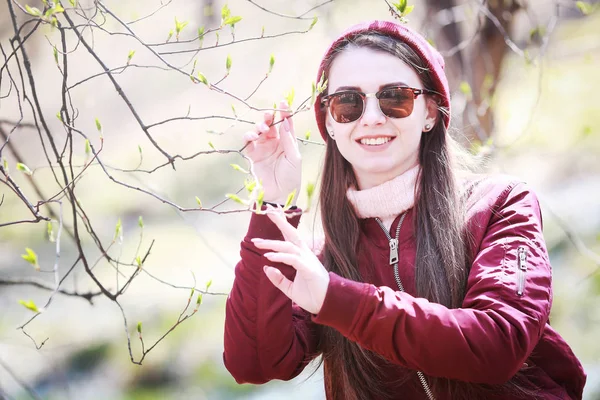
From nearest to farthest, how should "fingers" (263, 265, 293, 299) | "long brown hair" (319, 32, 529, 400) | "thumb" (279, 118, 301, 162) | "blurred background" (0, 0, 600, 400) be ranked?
"fingers" (263, 265, 293, 299) < "long brown hair" (319, 32, 529, 400) < "thumb" (279, 118, 301, 162) < "blurred background" (0, 0, 600, 400)

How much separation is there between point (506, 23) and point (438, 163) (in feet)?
6.85

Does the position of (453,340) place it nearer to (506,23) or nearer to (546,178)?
(506,23)

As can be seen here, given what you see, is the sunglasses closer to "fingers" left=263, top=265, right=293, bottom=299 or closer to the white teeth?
the white teeth

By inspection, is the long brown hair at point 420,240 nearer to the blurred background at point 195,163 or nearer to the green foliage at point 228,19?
the green foliage at point 228,19

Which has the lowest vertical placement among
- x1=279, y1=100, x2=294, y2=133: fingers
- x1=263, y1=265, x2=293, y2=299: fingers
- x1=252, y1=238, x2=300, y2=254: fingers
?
x1=263, y1=265, x2=293, y2=299: fingers

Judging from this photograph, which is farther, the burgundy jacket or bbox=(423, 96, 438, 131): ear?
bbox=(423, 96, 438, 131): ear

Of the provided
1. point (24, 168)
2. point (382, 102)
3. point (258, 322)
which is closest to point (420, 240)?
point (382, 102)

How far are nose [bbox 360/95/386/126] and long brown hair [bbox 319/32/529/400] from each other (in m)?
0.15

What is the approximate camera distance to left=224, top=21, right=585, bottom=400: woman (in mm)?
1662

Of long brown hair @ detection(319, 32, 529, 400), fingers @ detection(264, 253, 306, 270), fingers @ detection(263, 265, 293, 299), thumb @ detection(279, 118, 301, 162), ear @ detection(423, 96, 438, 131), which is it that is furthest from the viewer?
ear @ detection(423, 96, 438, 131)

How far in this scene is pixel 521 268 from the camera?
1.56 meters

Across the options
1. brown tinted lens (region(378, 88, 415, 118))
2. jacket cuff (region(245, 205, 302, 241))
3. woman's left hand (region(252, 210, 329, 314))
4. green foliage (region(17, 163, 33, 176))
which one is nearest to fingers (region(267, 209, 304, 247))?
woman's left hand (region(252, 210, 329, 314))

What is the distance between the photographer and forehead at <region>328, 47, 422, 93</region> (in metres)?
1.79

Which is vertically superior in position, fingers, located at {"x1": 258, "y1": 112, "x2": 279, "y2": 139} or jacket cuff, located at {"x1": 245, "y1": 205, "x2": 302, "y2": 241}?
fingers, located at {"x1": 258, "y1": 112, "x2": 279, "y2": 139}
